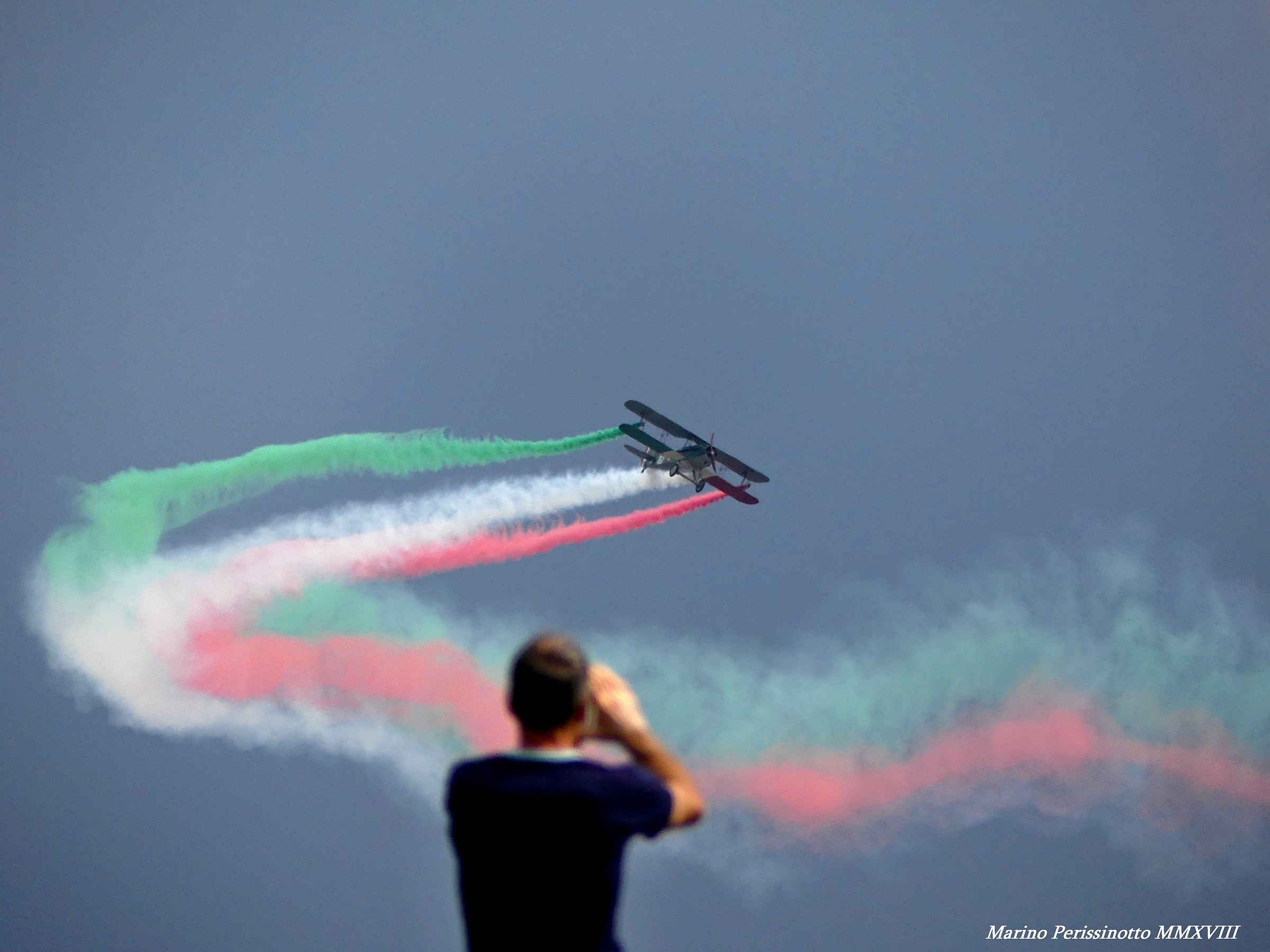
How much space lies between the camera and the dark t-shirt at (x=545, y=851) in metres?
3.68

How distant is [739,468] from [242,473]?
13.2m

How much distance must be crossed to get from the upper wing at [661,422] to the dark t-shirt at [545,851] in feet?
90.9

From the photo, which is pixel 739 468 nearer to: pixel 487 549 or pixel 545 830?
pixel 487 549

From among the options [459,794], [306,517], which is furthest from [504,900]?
[306,517]

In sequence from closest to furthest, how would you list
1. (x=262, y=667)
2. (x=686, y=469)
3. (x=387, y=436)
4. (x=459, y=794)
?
1. (x=459, y=794)
2. (x=686, y=469)
3. (x=387, y=436)
4. (x=262, y=667)

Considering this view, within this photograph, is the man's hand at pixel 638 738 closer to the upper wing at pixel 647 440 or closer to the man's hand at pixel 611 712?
the man's hand at pixel 611 712

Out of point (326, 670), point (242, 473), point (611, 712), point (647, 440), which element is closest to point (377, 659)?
point (326, 670)

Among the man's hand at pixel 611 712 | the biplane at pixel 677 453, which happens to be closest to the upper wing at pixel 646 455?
the biplane at pixel 677 453

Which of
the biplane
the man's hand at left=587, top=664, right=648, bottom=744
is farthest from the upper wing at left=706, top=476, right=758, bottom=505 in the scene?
the man's hand at left=587, top=664, right=648, bottom=744

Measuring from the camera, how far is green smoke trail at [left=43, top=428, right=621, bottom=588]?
33375 mm

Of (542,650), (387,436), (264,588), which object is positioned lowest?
(542,650)

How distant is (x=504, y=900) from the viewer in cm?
371

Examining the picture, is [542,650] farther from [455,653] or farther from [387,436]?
[455,653]

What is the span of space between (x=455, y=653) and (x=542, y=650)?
3313 centimetres
